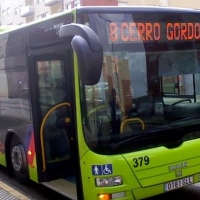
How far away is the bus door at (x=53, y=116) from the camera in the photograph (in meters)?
5.29

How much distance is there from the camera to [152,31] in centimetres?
483

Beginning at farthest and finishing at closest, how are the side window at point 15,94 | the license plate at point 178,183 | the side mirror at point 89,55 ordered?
the side window at point 15,94, the license plate at point 178,183, the side mirror at point 89,55

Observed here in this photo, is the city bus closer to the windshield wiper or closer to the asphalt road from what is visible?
the windshield wiper

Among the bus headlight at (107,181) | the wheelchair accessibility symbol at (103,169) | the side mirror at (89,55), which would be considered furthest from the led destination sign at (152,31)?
the bus headlight at (107,181)

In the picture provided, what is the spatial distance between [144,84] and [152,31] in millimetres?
639

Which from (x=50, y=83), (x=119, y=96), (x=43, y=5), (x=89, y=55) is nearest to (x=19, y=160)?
(x=50, y=83)

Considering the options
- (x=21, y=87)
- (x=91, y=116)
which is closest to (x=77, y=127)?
(x=91, y=116)

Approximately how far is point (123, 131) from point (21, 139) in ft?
7.02

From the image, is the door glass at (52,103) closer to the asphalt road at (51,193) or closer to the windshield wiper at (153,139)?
the asphalt road at (51,193)

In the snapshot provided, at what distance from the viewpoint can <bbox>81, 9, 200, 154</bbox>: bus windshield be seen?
457cm

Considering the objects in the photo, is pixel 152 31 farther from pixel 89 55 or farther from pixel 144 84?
pixel 89 55

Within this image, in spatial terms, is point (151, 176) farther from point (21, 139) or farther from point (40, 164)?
point (21, 139)

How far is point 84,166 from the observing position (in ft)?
15.2

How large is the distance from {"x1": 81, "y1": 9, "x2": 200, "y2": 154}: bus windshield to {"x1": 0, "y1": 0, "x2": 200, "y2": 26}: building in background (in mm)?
29189
